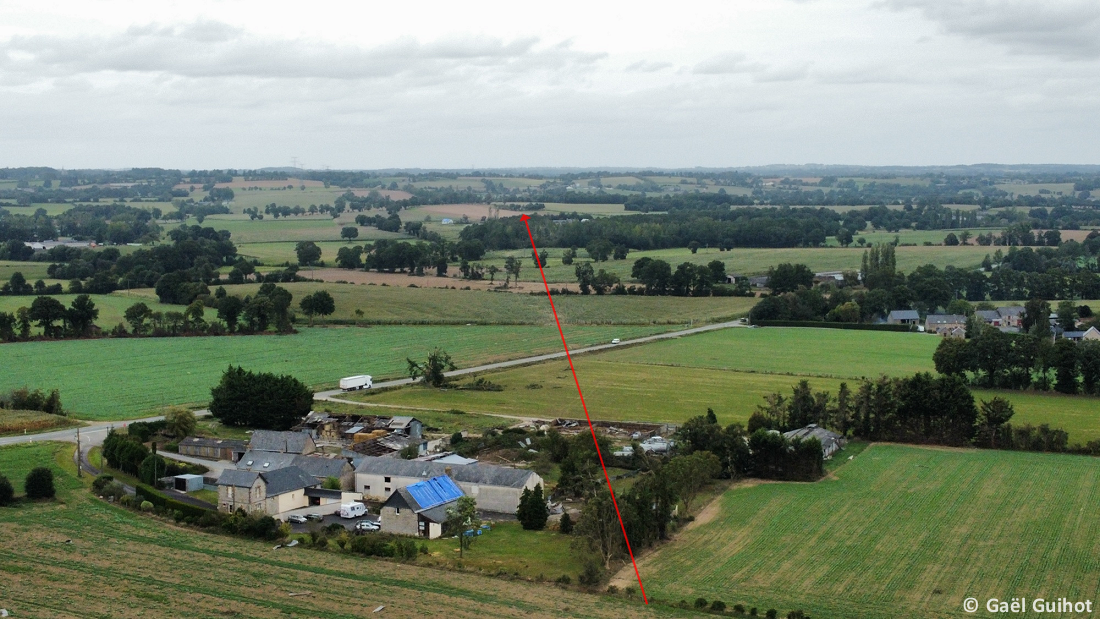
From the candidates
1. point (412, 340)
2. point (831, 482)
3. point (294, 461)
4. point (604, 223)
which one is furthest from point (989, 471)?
point (604, 223)

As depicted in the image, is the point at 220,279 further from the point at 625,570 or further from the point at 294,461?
the point at 625,570

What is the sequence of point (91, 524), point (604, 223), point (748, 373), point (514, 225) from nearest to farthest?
point (91, 524), point (748, 373), point (514, 225), point (604, 223)

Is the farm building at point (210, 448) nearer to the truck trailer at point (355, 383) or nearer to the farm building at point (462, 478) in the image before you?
the farm building at point (462, 478)

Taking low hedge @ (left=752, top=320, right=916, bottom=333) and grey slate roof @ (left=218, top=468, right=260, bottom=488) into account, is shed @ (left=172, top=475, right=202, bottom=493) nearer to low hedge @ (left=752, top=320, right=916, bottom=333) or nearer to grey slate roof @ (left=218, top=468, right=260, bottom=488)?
grey slate roof @ (left=218, top=468, right=260, bottom=488)

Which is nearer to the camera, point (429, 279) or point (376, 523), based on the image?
point (376, 523)

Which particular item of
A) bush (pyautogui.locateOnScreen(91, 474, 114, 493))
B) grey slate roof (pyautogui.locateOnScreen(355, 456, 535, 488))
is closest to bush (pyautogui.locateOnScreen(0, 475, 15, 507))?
bush (pyautogui.locateOnScreen(91, 474, 114, 493))

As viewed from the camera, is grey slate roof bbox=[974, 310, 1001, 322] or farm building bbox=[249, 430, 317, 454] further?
grey slate roof bbox=[974, 310, 1001, 322]
